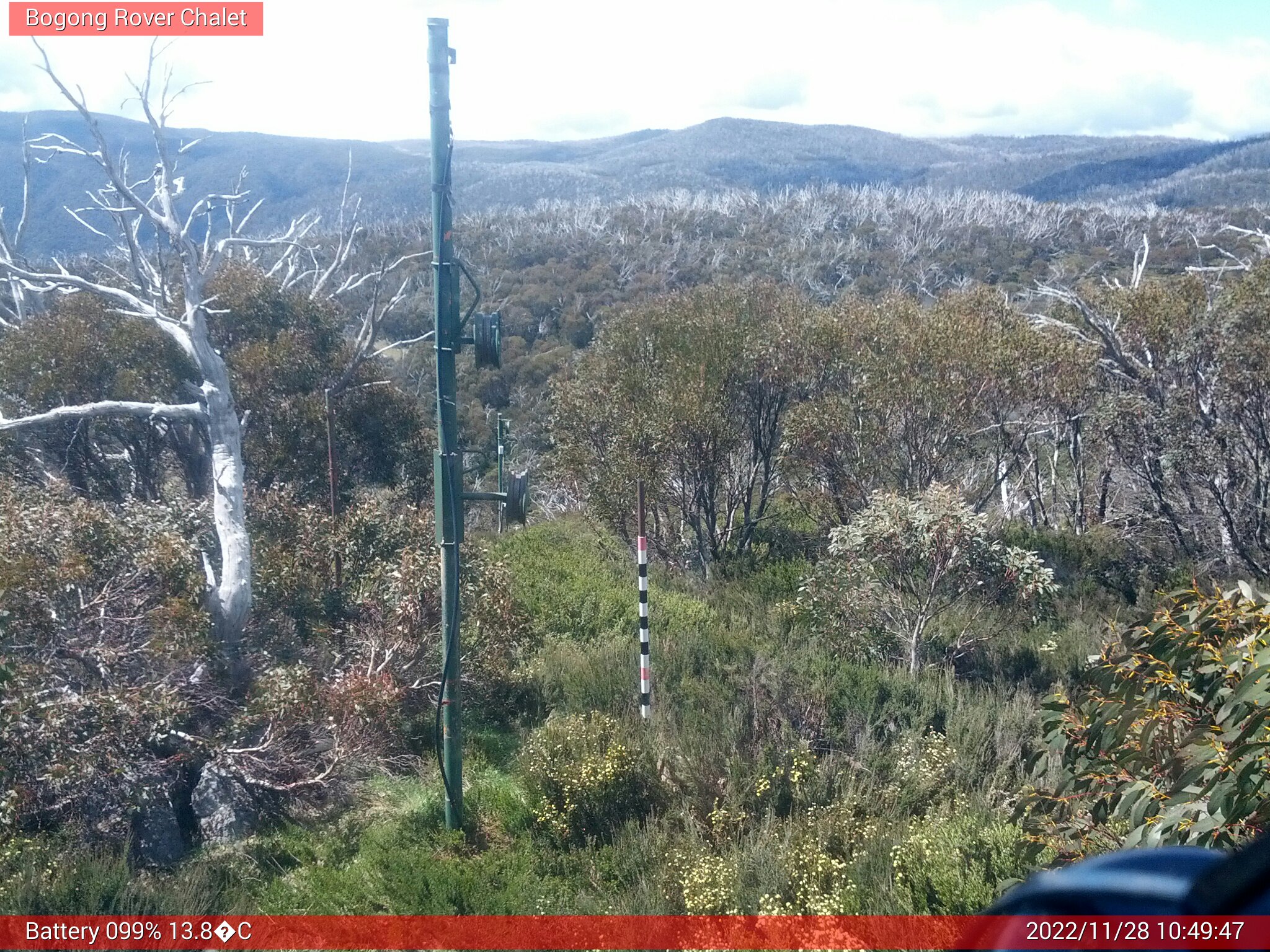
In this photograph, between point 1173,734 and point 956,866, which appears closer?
point 1173,734

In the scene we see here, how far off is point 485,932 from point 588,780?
106cm

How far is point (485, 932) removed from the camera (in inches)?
171

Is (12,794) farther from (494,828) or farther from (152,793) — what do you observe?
(494,828)

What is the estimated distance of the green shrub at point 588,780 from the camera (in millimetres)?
5227

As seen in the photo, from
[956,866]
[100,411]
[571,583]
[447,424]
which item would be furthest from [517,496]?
[571,583]

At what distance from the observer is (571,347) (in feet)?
93.6

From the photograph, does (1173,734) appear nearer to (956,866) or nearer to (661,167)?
(956,866)

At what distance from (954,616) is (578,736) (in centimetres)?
440

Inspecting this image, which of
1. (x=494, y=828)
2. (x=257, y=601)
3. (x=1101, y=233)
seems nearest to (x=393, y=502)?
(x=257, y=601)

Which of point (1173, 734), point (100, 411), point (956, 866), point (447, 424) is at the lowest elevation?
point (956, 866)

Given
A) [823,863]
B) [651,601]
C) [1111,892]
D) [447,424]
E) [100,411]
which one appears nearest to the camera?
[1111,892]

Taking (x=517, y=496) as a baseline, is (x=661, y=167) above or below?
above

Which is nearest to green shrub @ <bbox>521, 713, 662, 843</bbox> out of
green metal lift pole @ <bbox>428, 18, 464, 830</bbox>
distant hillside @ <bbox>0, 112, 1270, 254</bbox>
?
green metal lift pole @ <bbox>428, 18, 464, 830</bbox>

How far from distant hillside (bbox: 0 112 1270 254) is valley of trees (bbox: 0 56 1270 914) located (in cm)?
2369
